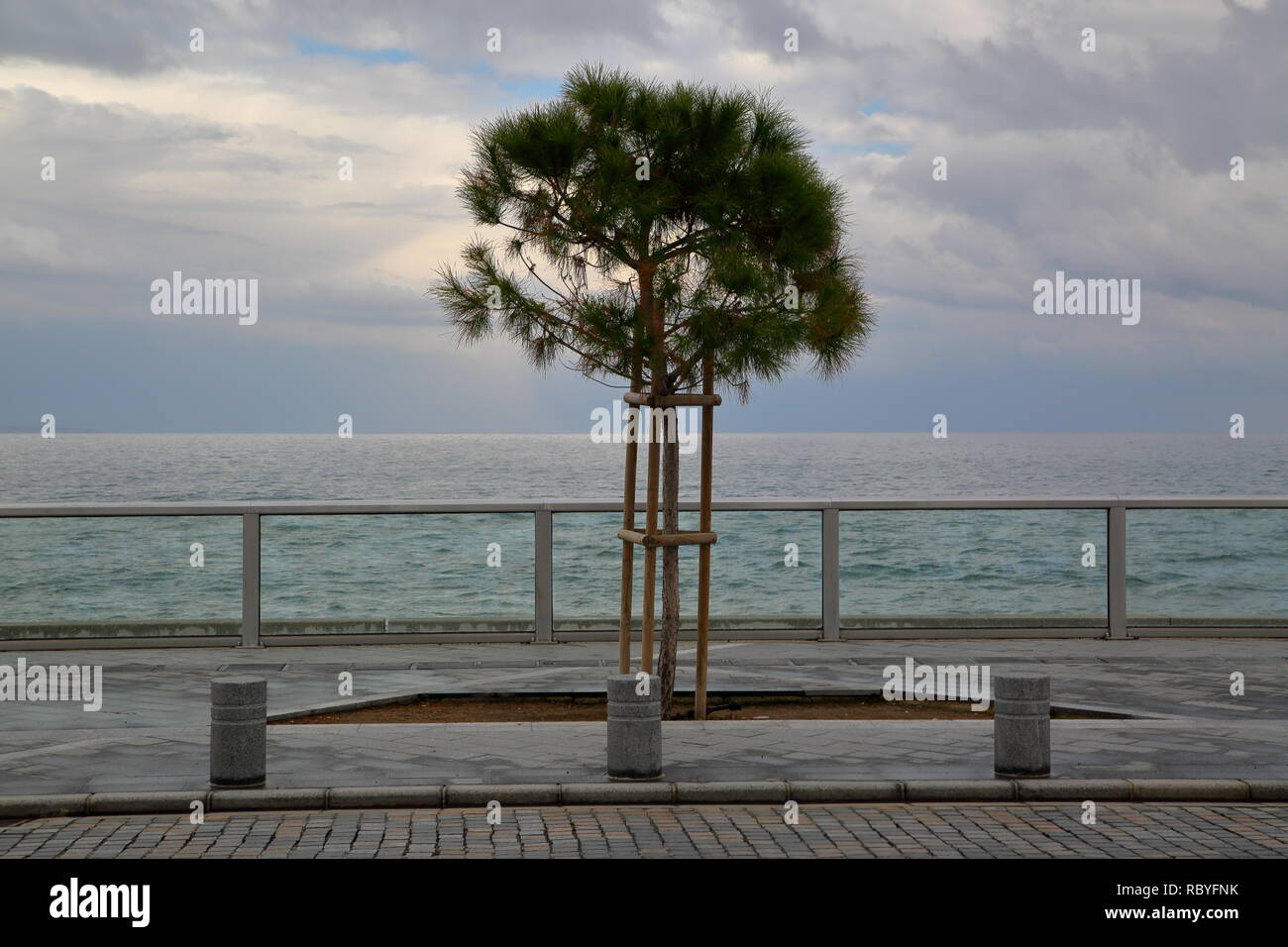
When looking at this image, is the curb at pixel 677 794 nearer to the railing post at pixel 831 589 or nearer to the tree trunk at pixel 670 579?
the tree trunk at pixel 670 579

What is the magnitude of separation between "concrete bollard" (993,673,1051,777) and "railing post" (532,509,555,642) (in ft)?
25.6

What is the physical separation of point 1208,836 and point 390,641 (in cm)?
1007

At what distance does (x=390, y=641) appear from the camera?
1588 cm

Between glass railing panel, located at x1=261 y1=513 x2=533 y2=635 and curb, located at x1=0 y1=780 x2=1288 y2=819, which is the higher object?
glass railing panel, located at x1=261 y1=513 x2=533 y2=635

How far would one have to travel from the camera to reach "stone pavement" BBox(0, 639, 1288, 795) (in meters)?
8.91

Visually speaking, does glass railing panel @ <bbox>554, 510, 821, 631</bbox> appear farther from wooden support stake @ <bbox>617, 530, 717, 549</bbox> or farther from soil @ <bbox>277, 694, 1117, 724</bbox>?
wooden support stake @ <bbox>617, 530, 717, 549</bbox>

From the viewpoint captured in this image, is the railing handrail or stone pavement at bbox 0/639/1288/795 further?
the railing handrail

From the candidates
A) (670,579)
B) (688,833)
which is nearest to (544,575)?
(670,579)

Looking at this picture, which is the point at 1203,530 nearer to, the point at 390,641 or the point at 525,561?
the point at 525,561

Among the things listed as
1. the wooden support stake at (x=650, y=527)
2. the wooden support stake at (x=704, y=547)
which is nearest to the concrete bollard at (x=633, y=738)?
the wooden support stake at (x=650, y=527)

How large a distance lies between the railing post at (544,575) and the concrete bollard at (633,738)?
23.7 feet

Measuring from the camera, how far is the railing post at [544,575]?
52.4 ft

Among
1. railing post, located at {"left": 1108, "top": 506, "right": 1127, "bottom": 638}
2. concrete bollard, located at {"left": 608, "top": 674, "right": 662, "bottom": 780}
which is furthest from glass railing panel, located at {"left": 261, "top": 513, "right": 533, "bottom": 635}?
concrete bollard, located at {"left": 608, "top": 674, "right": 662, "bottom": 780}

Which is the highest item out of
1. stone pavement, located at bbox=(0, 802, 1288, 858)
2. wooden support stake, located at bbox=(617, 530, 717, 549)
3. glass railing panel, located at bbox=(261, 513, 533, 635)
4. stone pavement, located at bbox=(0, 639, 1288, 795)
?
wooden support stake, located at bbox=(617, 530, 717, 549)
